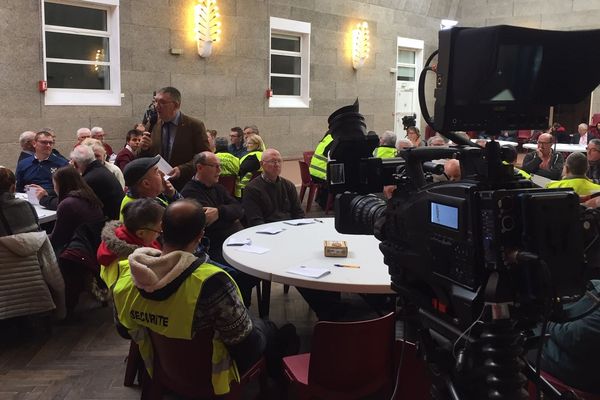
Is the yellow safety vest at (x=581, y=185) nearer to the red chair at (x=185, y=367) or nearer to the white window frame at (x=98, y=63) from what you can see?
the red chair at (x=185, y=367)

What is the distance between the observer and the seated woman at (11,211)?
3863mm

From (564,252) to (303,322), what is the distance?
10.4ft

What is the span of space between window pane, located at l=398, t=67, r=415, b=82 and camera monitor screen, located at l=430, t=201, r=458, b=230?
1287cm

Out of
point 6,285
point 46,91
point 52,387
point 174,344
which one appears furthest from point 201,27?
point 174,344

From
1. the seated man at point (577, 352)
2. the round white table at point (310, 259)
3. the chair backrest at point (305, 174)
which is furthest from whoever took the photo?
the chair backrest at point (305, 174)

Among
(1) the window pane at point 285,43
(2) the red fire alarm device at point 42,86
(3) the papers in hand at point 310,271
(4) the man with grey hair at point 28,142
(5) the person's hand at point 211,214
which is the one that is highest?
(1) the window pane at point 285,43

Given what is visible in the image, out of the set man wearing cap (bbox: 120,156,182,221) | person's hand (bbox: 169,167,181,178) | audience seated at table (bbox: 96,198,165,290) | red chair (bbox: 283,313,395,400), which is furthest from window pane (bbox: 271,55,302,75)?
red chair (bbox: 283,313,395,400)

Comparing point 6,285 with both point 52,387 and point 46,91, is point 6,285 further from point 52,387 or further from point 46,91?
point 46,91

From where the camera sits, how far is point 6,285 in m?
3.80

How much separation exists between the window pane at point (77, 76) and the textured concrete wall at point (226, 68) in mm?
274

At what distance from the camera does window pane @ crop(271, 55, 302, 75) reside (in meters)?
10.8

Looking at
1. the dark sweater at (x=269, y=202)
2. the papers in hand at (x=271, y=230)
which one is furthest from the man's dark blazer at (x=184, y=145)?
the papers in hand at (x=271, y=230)

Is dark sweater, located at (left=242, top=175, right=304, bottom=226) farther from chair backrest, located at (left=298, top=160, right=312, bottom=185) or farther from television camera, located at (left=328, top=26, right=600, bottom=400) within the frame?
chair backrest, located at (left=298, top=160, right=312, bottom=185)

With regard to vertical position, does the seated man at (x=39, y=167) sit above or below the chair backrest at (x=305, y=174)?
above
